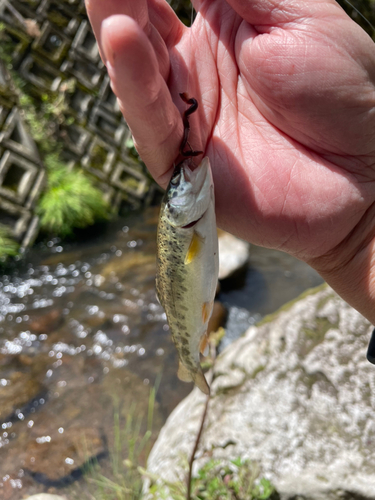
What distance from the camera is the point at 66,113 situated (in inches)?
406

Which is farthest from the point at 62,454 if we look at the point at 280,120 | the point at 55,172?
the point at 55,172

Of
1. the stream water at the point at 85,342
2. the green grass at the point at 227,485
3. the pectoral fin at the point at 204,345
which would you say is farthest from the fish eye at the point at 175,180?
the stream water at the point at 85,342

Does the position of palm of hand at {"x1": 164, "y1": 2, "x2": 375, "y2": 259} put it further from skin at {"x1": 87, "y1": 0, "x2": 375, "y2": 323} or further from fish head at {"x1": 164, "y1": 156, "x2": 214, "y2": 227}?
fish head at {"x1": 164, "y1": 156, "x2": 214, "y2": 227}

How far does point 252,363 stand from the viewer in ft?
13.9

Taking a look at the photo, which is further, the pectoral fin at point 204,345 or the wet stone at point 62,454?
the wet stone at point 62,454

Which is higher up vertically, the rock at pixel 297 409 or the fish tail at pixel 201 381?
the fish tail at pixel 201 381

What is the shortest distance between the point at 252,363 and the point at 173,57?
3.22m

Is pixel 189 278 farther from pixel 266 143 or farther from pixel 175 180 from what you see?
pixel 266 143

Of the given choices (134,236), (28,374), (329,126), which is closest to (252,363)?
(329,126)

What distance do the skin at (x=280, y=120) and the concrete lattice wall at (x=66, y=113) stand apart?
804 cm

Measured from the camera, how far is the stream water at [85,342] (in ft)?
16.2

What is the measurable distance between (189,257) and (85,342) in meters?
5.22

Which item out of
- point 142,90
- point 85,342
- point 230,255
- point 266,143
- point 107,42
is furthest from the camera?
point 230,255

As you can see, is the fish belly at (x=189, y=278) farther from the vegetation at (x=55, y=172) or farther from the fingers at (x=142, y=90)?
the vegetation at (x=55, y=172)
